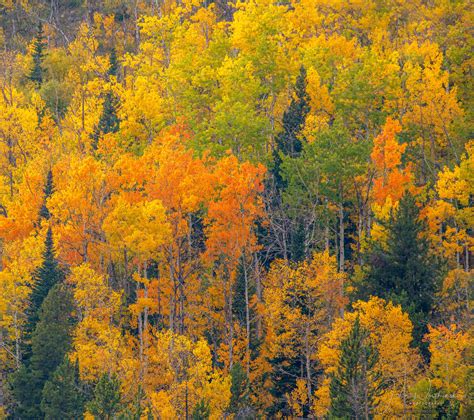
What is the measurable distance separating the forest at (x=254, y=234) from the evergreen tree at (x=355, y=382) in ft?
0.39

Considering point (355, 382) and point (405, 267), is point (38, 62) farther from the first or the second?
point (355, 382)

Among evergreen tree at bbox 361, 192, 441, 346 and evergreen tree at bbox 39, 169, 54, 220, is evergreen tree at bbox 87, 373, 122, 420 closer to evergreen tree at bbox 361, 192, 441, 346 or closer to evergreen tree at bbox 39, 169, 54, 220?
evergreen tree at bbox 361, 192, 441, 346

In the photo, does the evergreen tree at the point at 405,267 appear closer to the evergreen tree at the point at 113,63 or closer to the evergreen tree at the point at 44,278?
the evergreen tree at the point at 44,278

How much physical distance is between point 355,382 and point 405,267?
1021 centimetres

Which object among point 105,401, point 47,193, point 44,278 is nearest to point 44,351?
point 44,278

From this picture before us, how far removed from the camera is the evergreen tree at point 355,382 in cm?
4697

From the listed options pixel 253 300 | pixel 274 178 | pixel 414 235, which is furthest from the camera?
pixel 274 178

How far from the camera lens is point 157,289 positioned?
204 feet

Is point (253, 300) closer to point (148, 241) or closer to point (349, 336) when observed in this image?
point (148, 241)

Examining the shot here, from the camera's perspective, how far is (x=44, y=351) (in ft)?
189

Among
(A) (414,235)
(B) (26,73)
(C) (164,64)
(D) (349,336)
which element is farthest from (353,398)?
(B) (26,73)

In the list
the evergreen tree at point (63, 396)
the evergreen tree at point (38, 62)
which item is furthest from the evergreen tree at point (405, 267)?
the evergreen tree at point (38, 62)

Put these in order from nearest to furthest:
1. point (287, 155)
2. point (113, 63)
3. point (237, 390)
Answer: point (237, 390), point (287, 155), point (113, 63)

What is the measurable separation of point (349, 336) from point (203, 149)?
25.6 m
